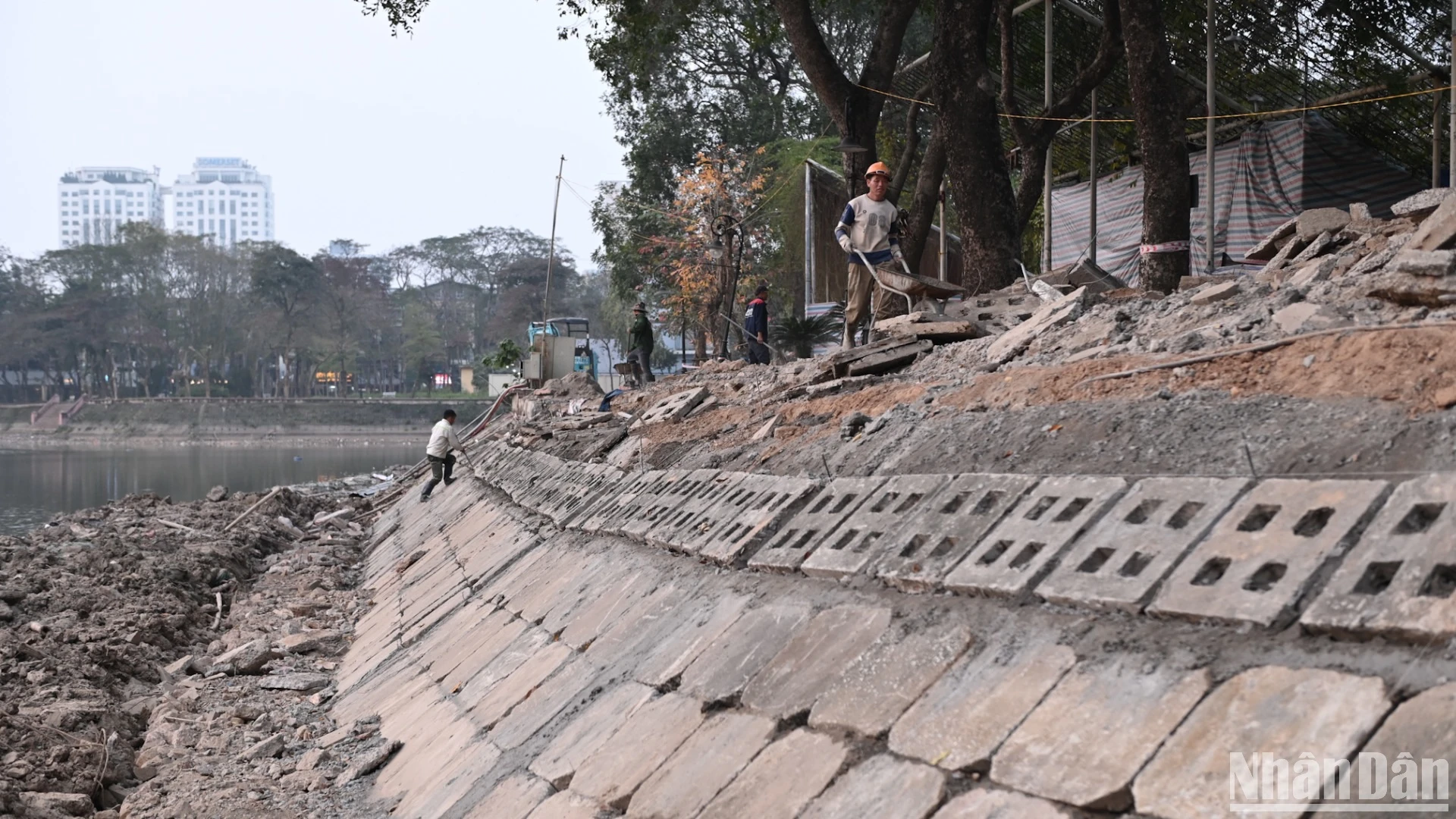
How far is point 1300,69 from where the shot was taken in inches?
643

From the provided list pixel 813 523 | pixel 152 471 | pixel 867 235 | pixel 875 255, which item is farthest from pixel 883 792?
pixel 152 471

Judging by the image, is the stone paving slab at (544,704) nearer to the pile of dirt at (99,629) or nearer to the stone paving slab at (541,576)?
the stone paving slab at (541,576)

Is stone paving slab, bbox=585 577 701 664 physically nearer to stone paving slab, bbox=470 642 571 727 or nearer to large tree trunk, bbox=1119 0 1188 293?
stone paving slab, bbox=470 642 571 727

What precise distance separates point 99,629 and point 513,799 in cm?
790

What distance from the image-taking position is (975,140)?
12.2 m

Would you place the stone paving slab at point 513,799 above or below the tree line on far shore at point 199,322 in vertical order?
below

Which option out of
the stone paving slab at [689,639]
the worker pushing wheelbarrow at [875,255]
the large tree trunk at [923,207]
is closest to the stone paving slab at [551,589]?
the stone paving slab at [689,639]

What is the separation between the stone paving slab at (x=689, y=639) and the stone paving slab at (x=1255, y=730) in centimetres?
216

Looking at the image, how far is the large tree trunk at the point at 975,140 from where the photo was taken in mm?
12195

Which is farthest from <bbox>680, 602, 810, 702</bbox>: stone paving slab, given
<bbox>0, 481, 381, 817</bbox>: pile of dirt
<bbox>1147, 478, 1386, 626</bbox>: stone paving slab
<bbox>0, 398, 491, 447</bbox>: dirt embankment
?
<bbox>0, 398, 491, 447</bbox>: dirt embankment

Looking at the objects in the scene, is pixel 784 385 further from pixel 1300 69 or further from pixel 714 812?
pixel 1300 69

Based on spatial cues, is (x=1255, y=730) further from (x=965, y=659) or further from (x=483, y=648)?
(x=483, y=648)

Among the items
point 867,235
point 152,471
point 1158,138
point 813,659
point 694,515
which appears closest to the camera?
point 813,659

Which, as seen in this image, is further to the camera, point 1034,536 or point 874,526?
point 874,526
